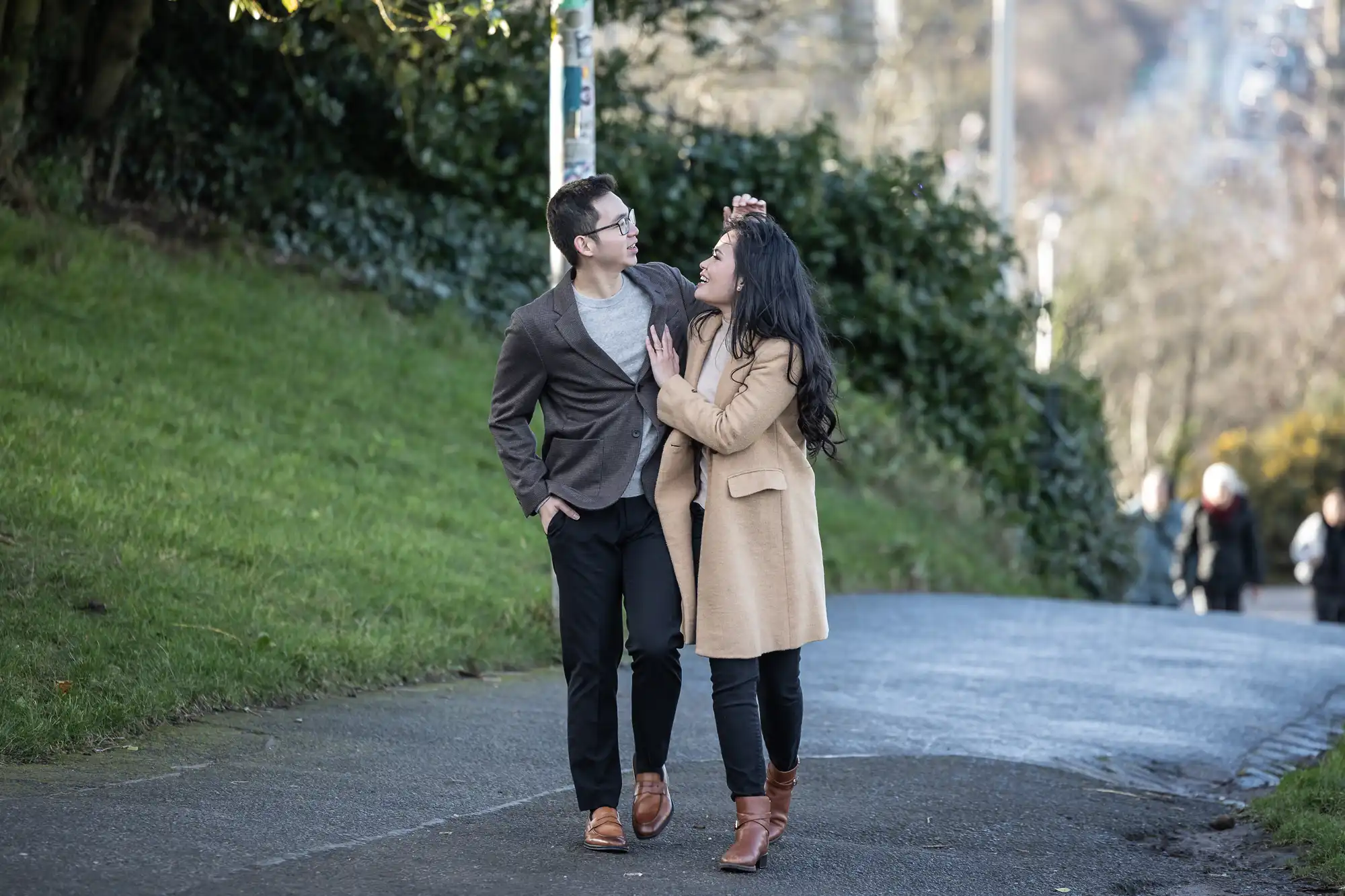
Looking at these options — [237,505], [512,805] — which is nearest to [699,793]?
[512,805]

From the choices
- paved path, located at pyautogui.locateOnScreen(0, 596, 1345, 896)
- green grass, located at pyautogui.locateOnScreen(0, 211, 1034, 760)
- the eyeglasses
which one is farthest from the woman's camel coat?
green grass, located at pyautogui.locateOnScreen(0, 211, 1034, 760)

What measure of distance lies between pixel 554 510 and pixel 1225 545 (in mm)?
12730

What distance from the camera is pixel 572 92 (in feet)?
27.0

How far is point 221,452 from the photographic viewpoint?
381 inches

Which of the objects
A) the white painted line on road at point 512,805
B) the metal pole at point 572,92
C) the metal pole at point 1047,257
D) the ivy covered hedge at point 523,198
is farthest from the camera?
the metal pole at point 1047,257

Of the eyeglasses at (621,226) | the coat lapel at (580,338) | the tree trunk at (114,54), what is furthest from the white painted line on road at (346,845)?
the tree trunk at (114,54)

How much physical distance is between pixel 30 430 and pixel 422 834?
175 inches

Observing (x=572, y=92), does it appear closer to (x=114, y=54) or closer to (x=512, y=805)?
(x=512, y=805)

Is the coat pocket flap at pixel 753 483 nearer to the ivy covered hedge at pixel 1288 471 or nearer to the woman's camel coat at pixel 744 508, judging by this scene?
the woman's camel coat at pixel 744 508

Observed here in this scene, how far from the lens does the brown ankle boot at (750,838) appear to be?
5.15 m

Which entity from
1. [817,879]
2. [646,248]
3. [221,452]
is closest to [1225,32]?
[646,248]

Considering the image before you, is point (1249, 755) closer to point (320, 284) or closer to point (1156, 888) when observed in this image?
point (1156, 888)

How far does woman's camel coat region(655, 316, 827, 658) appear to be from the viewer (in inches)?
204

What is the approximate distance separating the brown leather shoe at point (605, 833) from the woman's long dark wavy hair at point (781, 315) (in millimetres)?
1229
